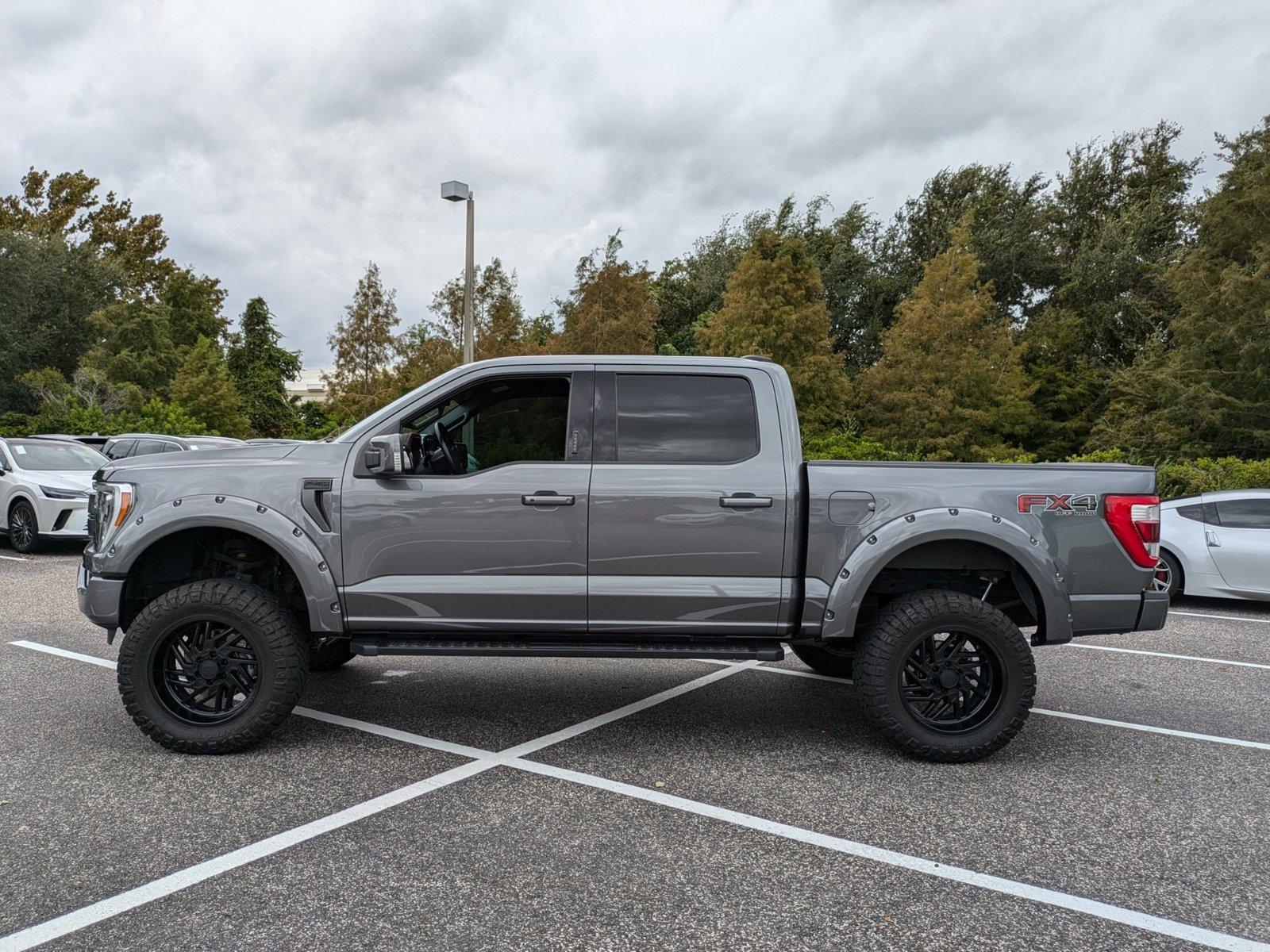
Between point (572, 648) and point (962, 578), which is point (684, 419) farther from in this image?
point (962, 578)

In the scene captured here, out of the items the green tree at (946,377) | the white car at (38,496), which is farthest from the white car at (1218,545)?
the green tree at (946,377)

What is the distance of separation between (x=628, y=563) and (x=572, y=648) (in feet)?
1.71

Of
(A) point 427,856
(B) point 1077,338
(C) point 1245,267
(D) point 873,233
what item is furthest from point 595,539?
(D) point 873,233

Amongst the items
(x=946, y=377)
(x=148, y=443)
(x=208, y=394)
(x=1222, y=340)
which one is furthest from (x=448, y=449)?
(x=208, y=394)

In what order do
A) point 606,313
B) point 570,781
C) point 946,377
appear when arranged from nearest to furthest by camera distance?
point 570,781, point 606,313, point 946,377

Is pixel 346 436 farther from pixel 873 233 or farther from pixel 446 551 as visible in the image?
pixel 873 233

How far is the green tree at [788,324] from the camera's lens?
25.7m

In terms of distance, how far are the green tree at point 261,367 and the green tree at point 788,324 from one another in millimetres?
28912

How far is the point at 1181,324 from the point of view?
25.6 metres

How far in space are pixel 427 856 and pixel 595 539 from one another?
166cm

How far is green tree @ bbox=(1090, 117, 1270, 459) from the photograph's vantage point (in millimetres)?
23594

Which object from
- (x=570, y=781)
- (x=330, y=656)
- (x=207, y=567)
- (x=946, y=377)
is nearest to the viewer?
(x=570, y=781)

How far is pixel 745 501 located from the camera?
4.43m

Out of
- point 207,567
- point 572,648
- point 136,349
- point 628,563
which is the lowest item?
point 572,648
